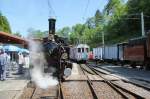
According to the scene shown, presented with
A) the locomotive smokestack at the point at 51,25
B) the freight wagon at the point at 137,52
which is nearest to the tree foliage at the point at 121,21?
the freight wagon at the point at 137,52

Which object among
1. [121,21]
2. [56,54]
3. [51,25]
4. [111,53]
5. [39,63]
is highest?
[121,21]

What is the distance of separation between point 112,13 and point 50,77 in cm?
11121

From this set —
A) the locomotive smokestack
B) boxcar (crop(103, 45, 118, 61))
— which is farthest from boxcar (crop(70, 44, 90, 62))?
the locomotive smokestack

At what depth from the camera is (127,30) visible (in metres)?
109

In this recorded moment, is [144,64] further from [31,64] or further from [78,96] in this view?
[78,96]

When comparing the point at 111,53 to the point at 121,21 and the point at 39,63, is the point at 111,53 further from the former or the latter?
the point at 121,21

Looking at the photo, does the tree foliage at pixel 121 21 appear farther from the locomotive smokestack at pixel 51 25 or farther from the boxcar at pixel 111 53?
the locomotive smokestack at pixel 51 25

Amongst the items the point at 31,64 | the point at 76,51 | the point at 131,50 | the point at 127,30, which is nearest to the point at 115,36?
the point at 127,30

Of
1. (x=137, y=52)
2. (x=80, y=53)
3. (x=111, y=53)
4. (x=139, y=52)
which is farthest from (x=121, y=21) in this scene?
(x=139, y=52)

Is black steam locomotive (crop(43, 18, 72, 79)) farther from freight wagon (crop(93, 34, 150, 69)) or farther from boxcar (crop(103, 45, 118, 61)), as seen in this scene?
boxcar (crop(103, 45, 118, 61))

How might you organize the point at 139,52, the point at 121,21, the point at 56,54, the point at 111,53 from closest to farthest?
the point at 56,54
the point at 139,52
the point at 111,53
the point at 121,21

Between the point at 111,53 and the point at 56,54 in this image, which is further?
the point at 111,53

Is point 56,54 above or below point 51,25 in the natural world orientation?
below

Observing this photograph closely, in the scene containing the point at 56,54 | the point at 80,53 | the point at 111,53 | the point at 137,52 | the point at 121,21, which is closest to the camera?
the point at 56,54
